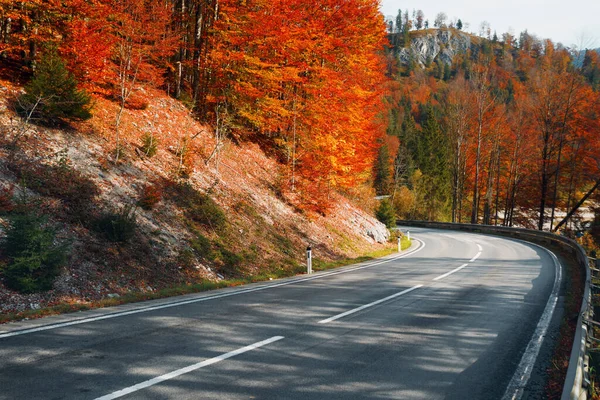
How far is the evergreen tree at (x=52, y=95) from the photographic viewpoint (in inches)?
455

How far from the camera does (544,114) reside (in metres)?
29.0

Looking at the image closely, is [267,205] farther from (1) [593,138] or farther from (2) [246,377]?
(1) [593,138]

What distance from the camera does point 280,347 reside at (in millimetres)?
5477

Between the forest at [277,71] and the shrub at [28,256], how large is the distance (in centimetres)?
920

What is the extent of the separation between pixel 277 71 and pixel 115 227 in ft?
38.4

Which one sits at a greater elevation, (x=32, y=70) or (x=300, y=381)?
(x=32, y=70)

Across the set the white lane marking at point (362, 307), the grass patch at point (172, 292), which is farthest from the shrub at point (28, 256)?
the white lane marking at point (362, 307)

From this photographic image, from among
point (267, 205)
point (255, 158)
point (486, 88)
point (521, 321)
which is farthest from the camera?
point (486, 88)

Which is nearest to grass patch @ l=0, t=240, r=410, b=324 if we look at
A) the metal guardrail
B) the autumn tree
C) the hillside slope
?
the hillside slope

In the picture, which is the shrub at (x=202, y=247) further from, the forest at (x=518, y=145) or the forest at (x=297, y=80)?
the forest at (x=518, y=145)

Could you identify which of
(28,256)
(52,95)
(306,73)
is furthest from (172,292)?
(306,73)

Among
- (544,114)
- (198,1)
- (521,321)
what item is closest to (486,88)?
(544,114)

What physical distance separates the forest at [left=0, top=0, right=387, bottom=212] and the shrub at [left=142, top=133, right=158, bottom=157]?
2.19 m

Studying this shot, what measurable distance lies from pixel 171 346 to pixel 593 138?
110ft
